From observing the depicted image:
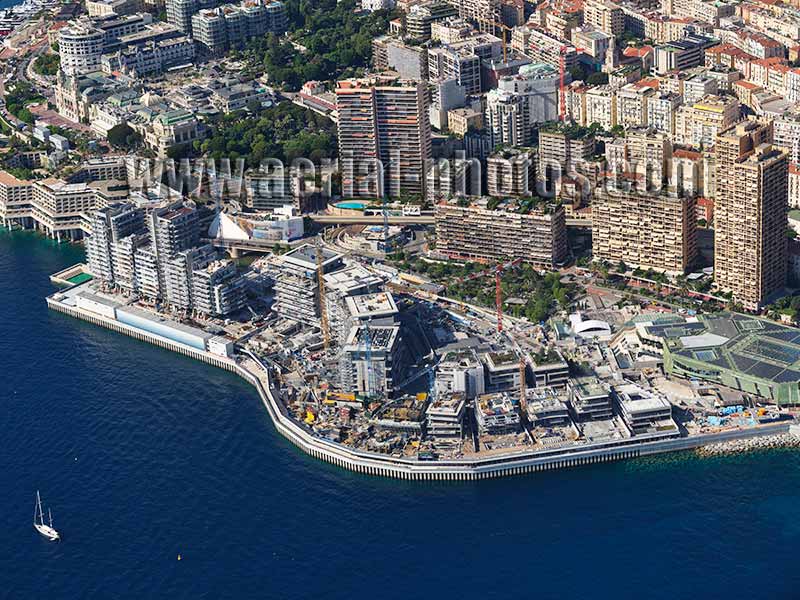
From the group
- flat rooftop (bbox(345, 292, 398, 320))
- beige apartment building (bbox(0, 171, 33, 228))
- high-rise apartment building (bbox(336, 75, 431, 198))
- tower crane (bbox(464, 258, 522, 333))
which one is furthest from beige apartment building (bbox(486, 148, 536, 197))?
beige apartment building (bbox(0, 171, 33, 228))

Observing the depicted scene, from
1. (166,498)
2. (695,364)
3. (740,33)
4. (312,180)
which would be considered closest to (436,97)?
(312,180)

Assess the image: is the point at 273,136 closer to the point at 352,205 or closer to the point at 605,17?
the point at 352,205

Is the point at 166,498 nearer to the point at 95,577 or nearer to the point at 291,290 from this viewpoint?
the point at 95,577

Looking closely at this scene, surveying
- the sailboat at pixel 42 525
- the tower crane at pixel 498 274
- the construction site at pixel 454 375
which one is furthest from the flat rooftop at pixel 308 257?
the sailboat at pixel 42 525

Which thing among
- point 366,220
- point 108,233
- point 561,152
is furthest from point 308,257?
point 561,152

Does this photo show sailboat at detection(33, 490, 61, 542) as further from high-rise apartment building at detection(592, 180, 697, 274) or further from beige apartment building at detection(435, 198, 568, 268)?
high-rise apartment building at detection(592, 180, 697, 274)
